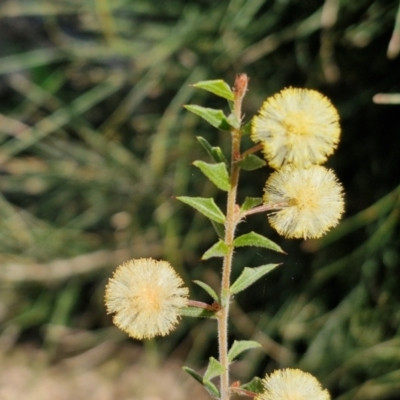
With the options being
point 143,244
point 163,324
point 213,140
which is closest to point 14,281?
point 143,244

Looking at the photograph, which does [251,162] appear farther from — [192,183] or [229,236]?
[192,183]

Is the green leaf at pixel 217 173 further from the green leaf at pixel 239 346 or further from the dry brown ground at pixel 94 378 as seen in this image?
the dry brown ground at pixel 94 378

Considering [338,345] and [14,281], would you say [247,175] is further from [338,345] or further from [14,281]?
[14,281]

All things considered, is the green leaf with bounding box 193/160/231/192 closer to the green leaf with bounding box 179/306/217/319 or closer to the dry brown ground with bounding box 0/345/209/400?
the green leaf with bounding box 179/306/217/319

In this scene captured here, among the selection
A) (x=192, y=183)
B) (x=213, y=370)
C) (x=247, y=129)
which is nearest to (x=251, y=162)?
(x=247, y=129)

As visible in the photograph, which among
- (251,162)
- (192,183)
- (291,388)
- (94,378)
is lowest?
(291,388)

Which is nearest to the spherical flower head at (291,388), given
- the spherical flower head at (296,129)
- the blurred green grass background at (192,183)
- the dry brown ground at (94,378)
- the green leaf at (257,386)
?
the green leaf at (257,386)
